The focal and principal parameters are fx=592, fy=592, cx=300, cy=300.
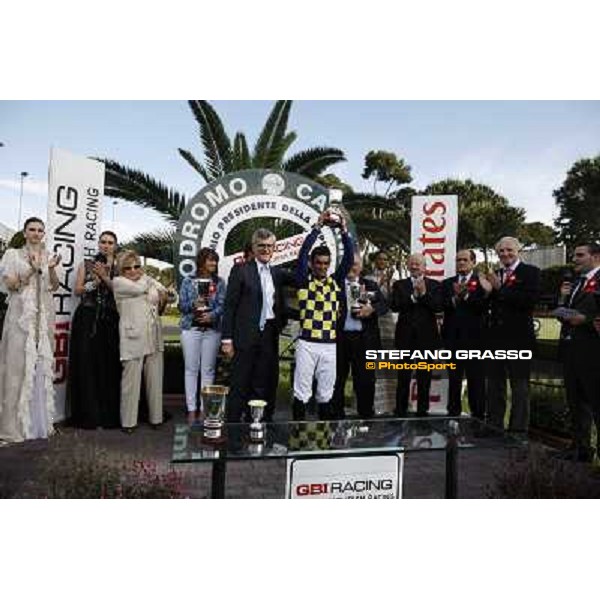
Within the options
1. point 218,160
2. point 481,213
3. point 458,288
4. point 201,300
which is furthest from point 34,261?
point 481,213

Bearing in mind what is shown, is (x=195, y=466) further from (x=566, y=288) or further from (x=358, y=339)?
(x=566, y=288)

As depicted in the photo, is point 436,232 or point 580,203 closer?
point 580,203

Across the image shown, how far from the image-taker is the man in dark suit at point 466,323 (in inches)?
121

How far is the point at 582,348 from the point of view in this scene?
118 inches

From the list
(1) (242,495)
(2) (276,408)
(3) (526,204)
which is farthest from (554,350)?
(1) (242,495)

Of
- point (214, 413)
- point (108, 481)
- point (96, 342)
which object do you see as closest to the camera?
point (214, 413)

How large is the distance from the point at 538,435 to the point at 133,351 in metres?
2.25

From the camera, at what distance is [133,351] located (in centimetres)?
336

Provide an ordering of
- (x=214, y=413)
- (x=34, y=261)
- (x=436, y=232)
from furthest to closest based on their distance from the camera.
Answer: (x=34, y=261)
(x=436, y=232)
(x=214, y=413)

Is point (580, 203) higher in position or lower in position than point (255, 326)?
higher

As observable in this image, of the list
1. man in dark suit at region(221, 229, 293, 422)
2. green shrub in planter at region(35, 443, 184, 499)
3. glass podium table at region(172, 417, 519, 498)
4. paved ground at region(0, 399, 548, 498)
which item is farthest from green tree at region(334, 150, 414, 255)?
green shrub in planter at region(35, 443, 184, 499)

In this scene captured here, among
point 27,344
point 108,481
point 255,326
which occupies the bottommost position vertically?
point 108,481

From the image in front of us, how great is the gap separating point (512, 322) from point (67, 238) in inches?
101

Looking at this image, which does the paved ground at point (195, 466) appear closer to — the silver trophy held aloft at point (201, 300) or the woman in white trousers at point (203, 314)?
the woman in white trousers at point (203, 314)
